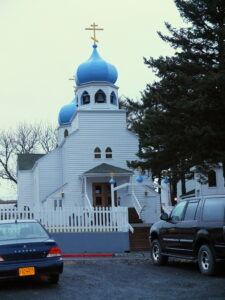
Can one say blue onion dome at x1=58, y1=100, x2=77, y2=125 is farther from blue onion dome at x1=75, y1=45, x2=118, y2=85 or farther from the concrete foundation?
the concrete foundation

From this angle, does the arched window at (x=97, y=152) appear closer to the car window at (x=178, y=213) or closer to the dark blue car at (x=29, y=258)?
the car window at (x=178, y=213)

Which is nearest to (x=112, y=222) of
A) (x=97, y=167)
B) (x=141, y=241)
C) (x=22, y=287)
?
(x=141, y=241)

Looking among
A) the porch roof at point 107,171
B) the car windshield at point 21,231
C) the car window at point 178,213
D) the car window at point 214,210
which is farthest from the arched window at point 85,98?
the car windshield at point 21,231

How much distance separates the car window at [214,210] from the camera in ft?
44.6

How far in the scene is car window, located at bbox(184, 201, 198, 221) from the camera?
1493 centimetres

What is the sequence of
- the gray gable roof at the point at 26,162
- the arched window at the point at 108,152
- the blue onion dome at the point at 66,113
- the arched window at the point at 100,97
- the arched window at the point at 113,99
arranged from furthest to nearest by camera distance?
the blue onion dome at the point at 66,113
the gray gable roof at the point at 26,162
the arched window at the point at 113,99
the arched window at the point at 100,97
the arched window at the point at 108,152

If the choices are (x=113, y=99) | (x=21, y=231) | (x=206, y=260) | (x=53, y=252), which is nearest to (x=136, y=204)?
(x=113, y=99)

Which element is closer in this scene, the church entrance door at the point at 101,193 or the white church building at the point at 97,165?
the white church building at the point at 97,165

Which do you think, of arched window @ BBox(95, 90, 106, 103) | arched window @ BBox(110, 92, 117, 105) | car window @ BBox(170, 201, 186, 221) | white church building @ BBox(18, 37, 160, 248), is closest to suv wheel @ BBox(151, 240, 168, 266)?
car window @ BBox(170, 201, 186, 221)

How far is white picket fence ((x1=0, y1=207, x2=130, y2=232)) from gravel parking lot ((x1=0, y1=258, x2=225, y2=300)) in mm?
7085

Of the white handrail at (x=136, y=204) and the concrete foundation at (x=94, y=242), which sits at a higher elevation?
the white handrail at (x=136, y=204)

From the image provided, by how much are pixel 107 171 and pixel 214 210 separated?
2542 cm

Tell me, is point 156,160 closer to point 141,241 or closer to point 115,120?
point 141,241

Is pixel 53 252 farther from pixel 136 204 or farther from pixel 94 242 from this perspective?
pixel 136 204
